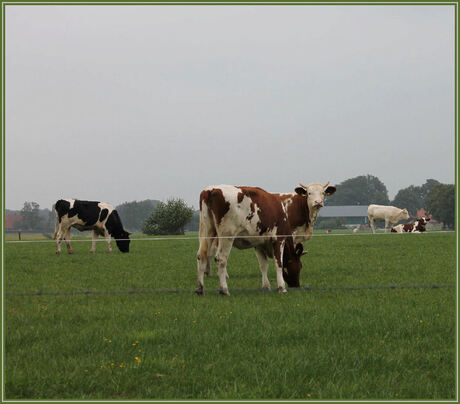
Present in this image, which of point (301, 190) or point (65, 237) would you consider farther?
point (65, 237)

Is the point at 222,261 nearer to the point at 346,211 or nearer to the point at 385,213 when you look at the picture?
the point at 385,213

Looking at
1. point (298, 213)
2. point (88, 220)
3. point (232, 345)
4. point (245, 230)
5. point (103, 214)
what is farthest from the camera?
point (103, 214)

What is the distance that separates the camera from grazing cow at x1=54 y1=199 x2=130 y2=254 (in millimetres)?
22131

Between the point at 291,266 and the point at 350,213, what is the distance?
378 feet

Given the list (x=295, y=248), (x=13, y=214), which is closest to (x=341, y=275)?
(x=295, y=248)

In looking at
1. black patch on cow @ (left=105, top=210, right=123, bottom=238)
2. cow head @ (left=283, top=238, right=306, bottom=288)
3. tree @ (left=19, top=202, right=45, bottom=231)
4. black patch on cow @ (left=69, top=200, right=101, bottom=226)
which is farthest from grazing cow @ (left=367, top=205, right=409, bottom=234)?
tree @ (left=19, top=202, right=45, bottom=231)

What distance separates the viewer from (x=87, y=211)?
23.0 metres

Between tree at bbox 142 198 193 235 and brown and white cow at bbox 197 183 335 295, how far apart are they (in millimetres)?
43991

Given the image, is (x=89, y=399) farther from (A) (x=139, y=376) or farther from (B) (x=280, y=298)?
(B) (x=280, y=298)

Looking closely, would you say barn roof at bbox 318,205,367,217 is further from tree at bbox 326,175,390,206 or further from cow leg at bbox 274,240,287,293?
cow leg at bbox 274,240,287,293

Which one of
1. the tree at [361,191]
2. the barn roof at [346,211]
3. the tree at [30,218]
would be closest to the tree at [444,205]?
the barn roof at [346,211]

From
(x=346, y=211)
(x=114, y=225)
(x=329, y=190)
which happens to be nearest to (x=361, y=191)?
(x=346, y=211)

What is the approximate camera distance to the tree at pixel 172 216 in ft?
184

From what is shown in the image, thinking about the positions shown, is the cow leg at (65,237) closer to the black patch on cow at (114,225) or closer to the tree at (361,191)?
the black patch on cow at (114,225)
